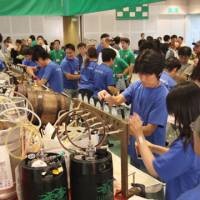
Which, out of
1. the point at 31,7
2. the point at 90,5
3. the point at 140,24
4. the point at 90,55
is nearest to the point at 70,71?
the point at 90,55

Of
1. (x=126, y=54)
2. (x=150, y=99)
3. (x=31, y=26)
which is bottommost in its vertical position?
(x=150, y=99)

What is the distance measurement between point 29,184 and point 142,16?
10554 millimetres

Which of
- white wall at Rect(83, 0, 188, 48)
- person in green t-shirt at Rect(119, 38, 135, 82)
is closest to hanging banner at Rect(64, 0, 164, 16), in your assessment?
person in green t-shirt at Rect(119, 38, 135, 82)

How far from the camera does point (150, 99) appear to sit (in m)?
2.56

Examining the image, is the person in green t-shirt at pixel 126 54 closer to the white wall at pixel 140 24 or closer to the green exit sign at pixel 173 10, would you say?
the white wall at pixel 140 24

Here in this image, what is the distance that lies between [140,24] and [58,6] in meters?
13.0

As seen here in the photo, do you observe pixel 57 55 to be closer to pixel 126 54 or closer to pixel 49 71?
pixel 126 54

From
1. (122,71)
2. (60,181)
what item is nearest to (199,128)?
(60,181)

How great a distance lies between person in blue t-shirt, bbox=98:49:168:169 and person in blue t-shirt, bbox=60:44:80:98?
3.39m

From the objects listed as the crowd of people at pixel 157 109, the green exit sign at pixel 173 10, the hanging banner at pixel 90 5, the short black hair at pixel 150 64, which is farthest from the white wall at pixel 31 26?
the short black hair at pixel 150 64

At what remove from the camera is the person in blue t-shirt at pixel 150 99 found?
2471 mm

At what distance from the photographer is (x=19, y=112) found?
1950 mm

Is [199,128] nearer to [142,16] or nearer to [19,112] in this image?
[19,112]

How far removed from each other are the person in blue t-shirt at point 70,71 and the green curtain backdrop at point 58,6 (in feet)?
9.91
